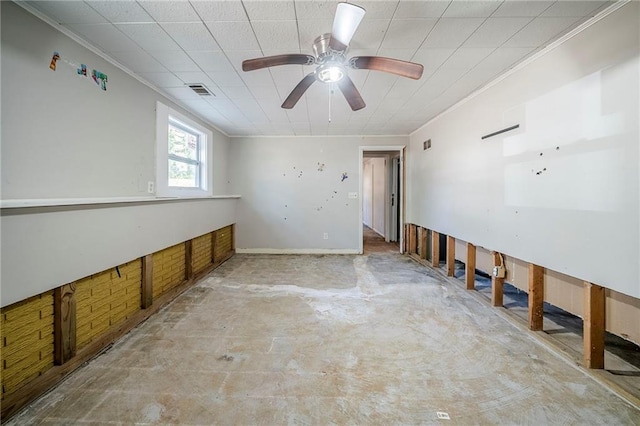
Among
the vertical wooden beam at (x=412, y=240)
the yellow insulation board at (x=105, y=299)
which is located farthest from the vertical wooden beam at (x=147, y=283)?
the vertical wooden beam at (x=412, y=240)

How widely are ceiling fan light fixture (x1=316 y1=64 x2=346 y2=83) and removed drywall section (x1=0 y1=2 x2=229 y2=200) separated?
1767 mm

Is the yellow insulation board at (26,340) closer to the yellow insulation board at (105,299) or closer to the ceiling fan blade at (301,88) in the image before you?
the yellow insulation board at (105,299)

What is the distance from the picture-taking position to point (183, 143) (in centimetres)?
351

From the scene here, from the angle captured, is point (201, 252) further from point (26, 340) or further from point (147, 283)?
point (26, 340)

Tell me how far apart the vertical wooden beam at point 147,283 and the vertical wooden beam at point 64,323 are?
684mm

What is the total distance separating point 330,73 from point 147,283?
2.56 m

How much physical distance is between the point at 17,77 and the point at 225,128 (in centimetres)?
293

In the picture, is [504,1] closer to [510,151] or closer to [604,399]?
[510,151]

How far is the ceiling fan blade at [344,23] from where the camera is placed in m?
1.25

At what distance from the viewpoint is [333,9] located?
1.51 meters

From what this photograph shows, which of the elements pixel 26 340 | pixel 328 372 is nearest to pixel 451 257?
pixel 328 372

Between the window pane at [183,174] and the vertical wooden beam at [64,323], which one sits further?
the window pane at [183,174]

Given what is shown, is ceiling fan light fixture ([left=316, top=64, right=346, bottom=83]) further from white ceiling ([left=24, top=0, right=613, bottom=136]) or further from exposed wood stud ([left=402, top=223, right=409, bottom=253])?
exposed wood stud ([left=402, top=223, right=409, bottom=253])

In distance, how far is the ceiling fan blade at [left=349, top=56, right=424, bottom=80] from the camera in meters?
1.63
